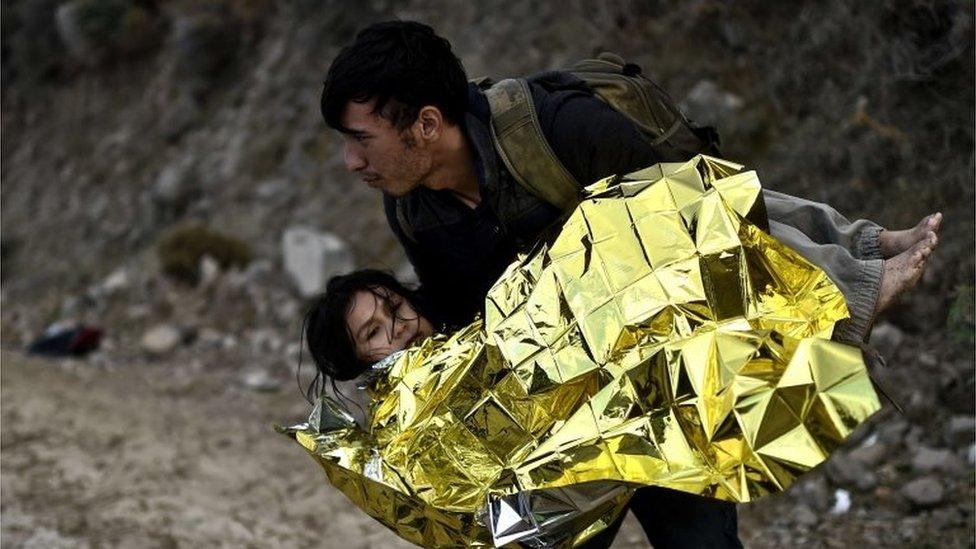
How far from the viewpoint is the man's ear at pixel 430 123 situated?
6.72 feet

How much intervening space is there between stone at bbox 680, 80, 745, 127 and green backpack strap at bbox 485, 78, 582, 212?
3.67m

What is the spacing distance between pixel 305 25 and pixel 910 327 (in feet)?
19.8

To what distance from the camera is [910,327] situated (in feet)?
14.5

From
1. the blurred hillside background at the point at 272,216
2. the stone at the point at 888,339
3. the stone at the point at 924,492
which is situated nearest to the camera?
the stone at the point at 924,492

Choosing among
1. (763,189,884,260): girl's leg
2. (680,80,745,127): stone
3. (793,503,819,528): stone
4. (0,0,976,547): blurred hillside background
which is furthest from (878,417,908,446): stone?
(763,189,884,260): girl's leg

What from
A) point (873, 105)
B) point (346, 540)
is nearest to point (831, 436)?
point (346, 540)

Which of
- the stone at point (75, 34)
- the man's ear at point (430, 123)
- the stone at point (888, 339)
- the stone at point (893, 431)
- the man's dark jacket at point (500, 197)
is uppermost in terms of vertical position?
the stone at point (75, 34)

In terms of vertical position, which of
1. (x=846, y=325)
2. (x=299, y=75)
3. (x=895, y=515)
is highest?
(x=299, y=75)

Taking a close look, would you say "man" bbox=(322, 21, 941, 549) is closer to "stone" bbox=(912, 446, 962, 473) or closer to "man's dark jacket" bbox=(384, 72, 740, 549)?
"man's dark jacket" bbox=(384, 72, 740, 549)

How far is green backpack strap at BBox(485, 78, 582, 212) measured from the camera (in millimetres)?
2051

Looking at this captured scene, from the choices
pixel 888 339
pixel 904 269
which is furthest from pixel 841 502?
pixel 904 269

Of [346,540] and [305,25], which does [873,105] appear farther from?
[305,25]

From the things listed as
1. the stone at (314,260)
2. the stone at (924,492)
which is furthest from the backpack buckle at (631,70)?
the stone at (314,260)

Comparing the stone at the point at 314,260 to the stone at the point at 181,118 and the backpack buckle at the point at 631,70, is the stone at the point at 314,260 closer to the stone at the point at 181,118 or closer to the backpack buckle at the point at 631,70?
the stone at the point at 181,118
